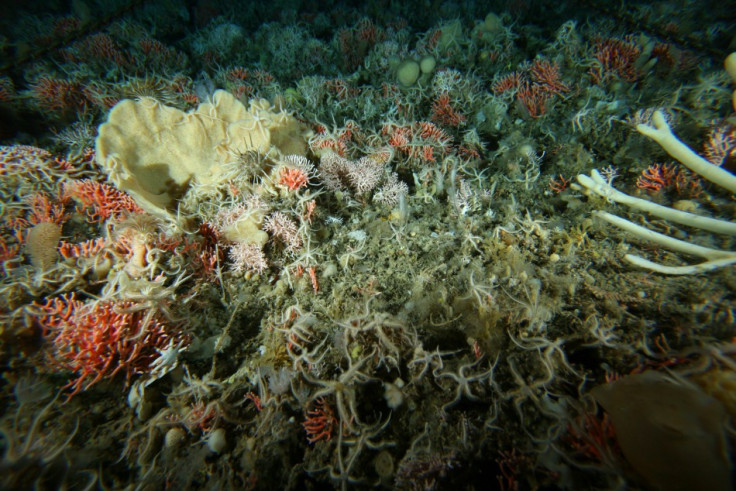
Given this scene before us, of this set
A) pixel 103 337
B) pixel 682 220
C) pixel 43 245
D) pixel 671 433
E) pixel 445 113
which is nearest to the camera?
pixel 671 433

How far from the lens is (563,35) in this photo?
5309mm

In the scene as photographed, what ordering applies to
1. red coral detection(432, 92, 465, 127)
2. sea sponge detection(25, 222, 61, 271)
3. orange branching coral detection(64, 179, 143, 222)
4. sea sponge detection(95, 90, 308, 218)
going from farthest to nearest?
red coral detection(432, 92, 465, 127) → orange branching coral detection(64, 179, 143, 222) → sea sponge detection(95, 90, 308, 218) → sea sponge detection(25, 222, 61, 271)

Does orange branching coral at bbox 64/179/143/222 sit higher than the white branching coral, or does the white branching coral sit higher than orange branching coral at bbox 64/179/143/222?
orange branching coral at bbox 64/179/143/222

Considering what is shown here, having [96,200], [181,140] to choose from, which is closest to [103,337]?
[96,200]

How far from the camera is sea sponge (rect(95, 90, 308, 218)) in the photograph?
3133mm

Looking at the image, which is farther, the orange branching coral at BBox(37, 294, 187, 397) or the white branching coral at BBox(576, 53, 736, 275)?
the white branching coral at BBox(576, 53, 736, 275)

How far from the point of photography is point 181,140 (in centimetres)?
341

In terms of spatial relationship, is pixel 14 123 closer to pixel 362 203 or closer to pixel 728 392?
pixel 362 203

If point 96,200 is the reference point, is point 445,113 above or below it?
below

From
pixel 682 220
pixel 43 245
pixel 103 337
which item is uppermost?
pixel 43 245

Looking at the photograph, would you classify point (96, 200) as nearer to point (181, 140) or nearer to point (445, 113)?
point (181, 140)

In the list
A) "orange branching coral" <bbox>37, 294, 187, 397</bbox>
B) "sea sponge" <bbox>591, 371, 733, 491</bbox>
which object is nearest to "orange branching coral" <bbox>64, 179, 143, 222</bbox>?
"orange branching coral" <bbox>37, 294, 187, 397</bbox>

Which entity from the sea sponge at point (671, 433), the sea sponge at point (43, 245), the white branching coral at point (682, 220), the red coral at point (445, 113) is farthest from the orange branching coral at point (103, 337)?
the red coral at point (445, 113)

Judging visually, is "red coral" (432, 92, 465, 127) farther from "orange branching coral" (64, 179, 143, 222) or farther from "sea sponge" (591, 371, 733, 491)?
"orange branching coral" (64, 179, 143, 222)
